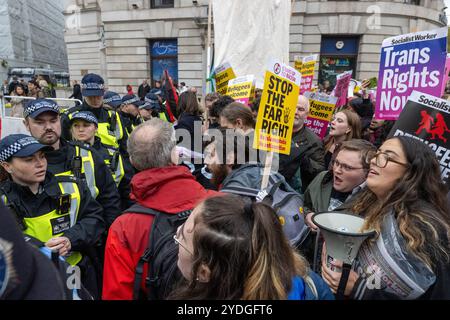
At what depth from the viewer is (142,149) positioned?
1923 mm

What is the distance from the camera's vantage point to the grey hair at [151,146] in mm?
1895

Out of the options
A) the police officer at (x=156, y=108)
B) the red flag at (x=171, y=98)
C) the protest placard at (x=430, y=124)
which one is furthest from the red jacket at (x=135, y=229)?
the police officer at (x=156, y=108)

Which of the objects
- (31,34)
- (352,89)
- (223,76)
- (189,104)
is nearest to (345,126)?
(189,104)

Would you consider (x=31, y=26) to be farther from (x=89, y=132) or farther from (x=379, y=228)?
(x=379, y=228)

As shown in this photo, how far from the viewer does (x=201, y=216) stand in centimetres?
121

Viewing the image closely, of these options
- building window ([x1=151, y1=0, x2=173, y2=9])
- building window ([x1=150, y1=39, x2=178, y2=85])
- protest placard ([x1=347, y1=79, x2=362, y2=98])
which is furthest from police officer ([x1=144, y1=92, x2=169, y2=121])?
building window ([x1=151, y1=0, x2=173, y2=9])

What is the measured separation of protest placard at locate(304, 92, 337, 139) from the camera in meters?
4.59

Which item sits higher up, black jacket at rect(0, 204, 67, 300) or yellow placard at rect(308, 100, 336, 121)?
yellow placard at rect(308, 100, 336, 121)

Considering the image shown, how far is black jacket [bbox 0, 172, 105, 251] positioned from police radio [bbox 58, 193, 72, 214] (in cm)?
3

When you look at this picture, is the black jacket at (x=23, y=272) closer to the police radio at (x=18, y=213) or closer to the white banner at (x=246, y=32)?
the police radio at (x=18, y=213)

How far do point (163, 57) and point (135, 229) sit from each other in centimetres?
1811

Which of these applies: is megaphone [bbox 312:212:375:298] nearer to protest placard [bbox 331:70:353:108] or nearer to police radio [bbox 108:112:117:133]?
police radio [bbox 108:112:117:133]
